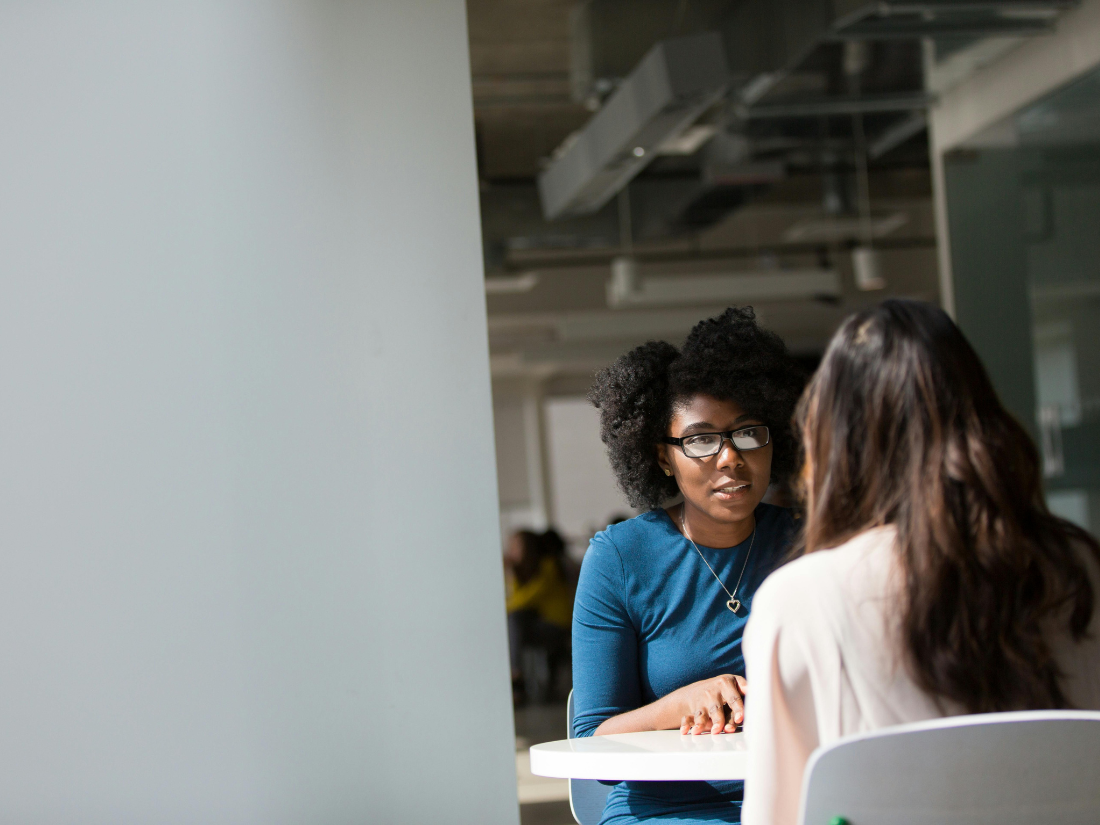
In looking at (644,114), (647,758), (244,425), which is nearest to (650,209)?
(644,114)

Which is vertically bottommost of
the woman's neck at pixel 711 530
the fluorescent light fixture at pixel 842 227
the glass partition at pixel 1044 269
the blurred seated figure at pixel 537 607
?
the blurred seated figure at pixel 537 607

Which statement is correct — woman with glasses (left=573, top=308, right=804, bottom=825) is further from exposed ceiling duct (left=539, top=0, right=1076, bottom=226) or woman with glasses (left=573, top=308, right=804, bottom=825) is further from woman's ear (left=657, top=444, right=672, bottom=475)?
exposed ceiling duct (left=539, top=0, right=1076, bottom=226)

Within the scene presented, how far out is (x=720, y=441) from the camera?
197 cm

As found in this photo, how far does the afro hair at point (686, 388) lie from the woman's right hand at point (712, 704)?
499mm

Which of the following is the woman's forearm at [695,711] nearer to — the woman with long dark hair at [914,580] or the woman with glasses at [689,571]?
the woman with glasses at [689,571]

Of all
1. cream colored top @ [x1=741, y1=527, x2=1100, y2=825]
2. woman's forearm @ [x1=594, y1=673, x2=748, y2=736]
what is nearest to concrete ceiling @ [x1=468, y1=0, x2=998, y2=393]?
woman's forearm @ [x1=594, y1=673, x2=748, y2=736]

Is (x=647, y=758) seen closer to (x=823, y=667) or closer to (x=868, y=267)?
(x=823, y=667)

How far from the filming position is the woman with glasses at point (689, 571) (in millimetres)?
1895

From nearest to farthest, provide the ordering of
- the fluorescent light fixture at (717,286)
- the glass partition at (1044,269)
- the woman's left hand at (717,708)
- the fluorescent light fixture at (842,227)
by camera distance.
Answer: the woman's left hand at (717,708) < the glass partition at (1044,269) < the fluorescent light fixture at (717,286) < the fluorescent light fixture at (842,227)

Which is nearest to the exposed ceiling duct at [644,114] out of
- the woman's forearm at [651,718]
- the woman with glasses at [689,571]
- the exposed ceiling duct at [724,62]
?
the exposed ceiling duct at [724,62]

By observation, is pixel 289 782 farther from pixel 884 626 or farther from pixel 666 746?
pixel 884 626

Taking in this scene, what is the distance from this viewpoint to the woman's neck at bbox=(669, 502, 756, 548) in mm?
2037

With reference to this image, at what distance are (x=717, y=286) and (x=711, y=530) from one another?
5.69 m

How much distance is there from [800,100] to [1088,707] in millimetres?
5146
